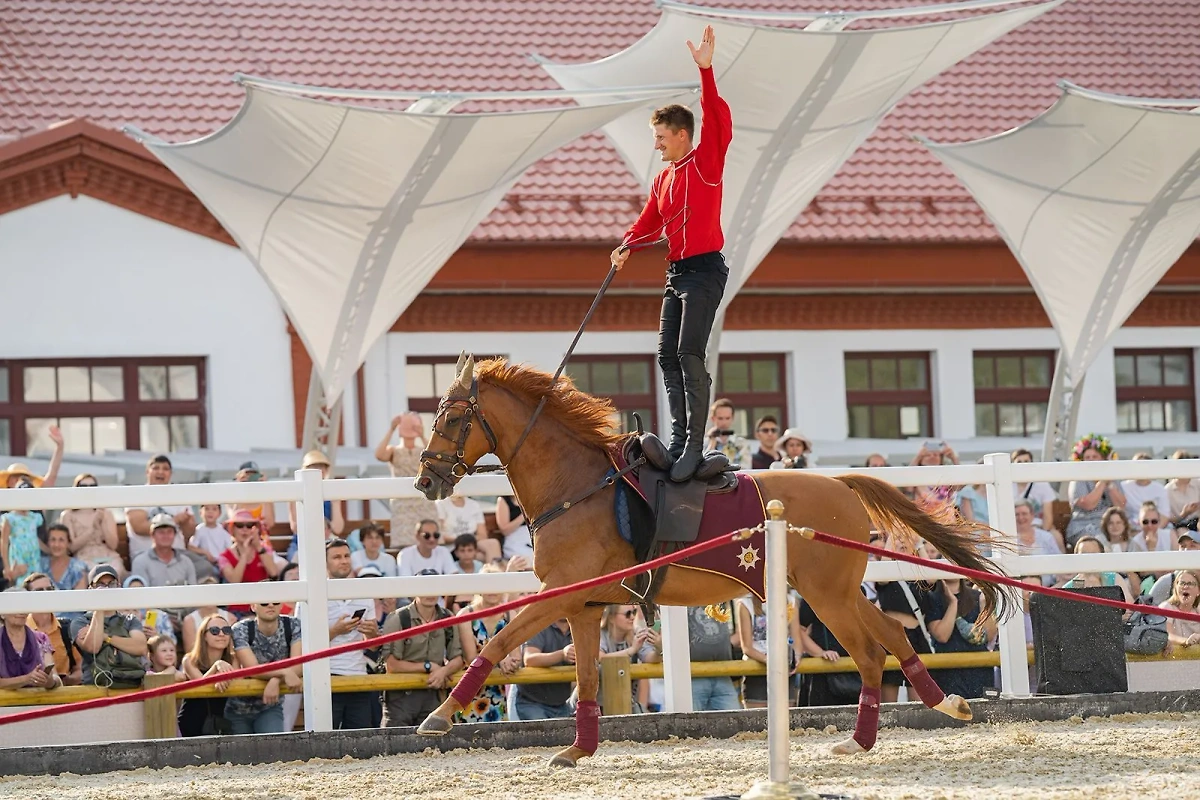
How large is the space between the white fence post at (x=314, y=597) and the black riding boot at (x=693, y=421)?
2.14 meters

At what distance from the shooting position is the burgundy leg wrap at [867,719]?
8.25 m

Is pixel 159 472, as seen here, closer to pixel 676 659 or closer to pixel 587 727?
pixel 676 659

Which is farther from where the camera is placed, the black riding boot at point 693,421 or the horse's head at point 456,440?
the black riding boot at point 693,421

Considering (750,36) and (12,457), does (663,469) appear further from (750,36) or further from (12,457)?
(12,457)

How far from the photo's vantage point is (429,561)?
11.5m

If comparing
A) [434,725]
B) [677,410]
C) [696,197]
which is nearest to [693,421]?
[677,410]

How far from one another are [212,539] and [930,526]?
616 centimetres

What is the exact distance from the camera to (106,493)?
8961 millimetres

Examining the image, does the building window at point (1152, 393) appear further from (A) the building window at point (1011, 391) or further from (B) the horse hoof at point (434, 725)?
(B) the horse hoof at point (434, 725)

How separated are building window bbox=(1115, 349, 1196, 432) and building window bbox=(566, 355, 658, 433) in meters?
6.89

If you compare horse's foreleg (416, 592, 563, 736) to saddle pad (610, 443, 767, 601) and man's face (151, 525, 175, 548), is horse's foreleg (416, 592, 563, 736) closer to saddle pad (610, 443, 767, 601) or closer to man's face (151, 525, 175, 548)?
saddle pad (610, 443, 767, 601)

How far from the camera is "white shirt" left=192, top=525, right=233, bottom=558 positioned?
1256cm

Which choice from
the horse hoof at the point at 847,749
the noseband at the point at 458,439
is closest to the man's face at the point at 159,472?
the noseband at the point at 458,439

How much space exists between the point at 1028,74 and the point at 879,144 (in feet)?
10.7
